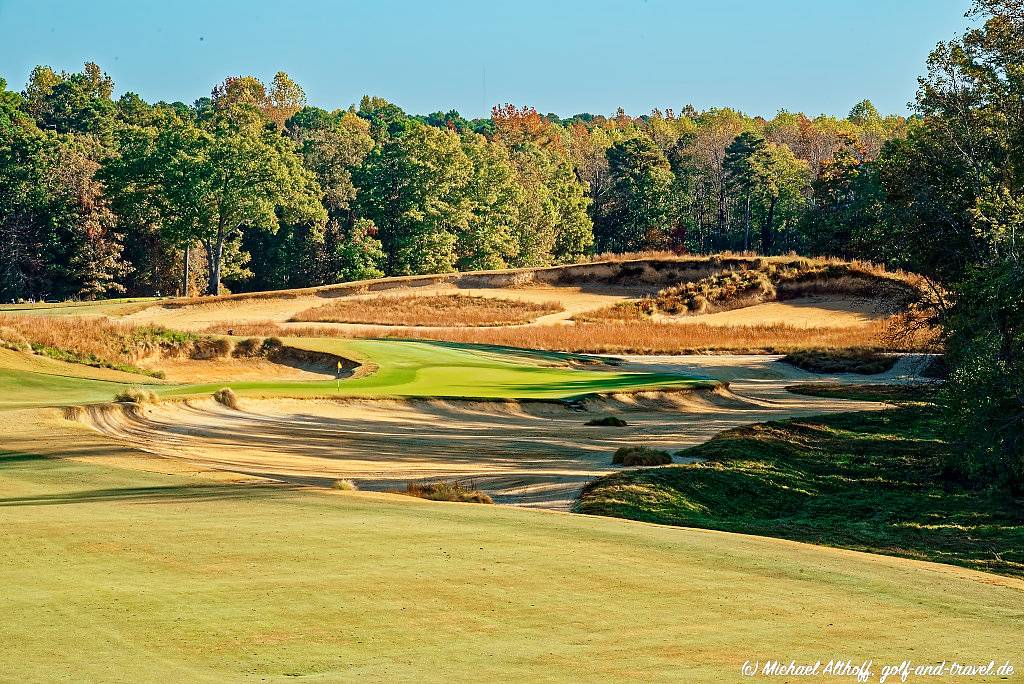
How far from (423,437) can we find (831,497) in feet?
24.9

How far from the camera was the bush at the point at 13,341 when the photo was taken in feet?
93.7

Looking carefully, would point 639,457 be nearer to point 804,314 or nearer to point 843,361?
point 843,361

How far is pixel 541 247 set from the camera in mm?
100500

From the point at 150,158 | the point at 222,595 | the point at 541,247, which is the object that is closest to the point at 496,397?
the point at 222,595

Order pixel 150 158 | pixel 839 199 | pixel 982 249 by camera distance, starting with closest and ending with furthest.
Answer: pixel 982 249 → pixel 150 158 → pixel 839 199

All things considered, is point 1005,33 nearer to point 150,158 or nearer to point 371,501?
point 371,501

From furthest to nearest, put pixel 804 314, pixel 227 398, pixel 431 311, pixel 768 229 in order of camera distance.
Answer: pixel 768 229, pixel 804 314, pixel 431 311, pixel 227 398

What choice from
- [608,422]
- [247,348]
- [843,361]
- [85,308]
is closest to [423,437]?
[608,422]

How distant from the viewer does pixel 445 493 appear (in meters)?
15.0

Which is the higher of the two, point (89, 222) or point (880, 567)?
point (89, 222)

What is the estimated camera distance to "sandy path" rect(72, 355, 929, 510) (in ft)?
56.7

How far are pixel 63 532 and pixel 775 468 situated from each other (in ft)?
49.6

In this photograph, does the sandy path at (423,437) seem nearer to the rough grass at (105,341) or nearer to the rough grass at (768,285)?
the rough grass at (105,341)

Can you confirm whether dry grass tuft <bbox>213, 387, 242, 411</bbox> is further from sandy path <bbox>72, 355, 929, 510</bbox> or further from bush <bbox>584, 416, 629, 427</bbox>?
bush <bbox>584, 416, 629, 427</bbox>
